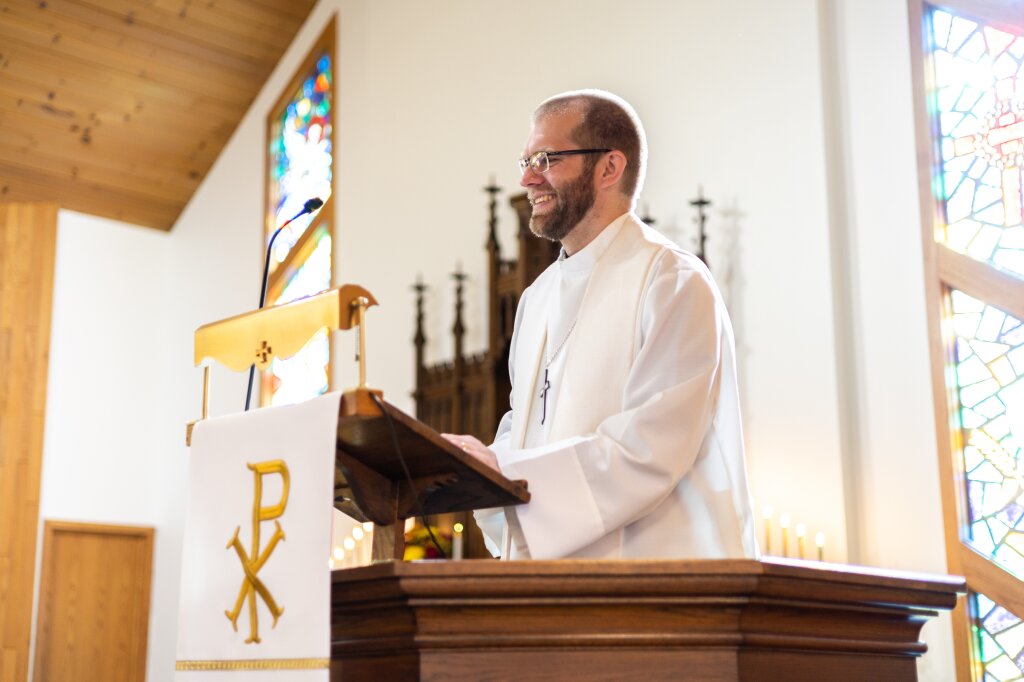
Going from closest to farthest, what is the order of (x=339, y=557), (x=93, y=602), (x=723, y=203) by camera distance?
(x=723, y=203), (x=339, y=557), (x=93, y=602)

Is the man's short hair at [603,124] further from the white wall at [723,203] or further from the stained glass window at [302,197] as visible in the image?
the stained glass window at [302,197]

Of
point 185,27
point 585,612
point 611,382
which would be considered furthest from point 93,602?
point 585,612

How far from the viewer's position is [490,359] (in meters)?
6.40

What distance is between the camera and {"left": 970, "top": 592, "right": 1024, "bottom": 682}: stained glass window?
4656 millimetres

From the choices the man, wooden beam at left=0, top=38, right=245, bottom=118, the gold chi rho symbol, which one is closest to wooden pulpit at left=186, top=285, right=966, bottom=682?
the gold chi rho symbol

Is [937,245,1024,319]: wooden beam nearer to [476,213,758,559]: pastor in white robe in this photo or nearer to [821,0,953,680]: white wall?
[821,0,953,680]: white wall

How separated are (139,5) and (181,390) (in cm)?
269

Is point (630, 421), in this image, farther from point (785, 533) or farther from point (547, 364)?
point (785, 533)

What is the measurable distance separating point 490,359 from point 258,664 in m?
4.55

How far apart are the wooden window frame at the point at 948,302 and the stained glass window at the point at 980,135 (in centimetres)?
4

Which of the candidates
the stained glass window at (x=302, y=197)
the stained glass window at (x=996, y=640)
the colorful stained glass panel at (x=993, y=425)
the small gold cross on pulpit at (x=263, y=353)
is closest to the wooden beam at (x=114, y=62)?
the stained glass window at (x=302, y=197)

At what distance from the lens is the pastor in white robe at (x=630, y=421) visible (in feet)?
7.04

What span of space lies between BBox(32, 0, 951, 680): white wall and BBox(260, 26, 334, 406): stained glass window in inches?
7.9

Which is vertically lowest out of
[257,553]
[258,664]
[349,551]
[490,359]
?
[258,664]
